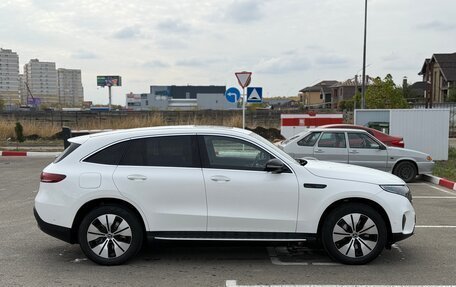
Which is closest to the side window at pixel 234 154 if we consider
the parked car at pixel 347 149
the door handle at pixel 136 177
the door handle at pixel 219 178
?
the door handle at pixel 219 178

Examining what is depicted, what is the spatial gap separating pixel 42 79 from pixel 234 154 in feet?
588

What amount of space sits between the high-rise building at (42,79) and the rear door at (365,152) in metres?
169

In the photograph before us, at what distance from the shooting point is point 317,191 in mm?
4914

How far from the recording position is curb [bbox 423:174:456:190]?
10.6m

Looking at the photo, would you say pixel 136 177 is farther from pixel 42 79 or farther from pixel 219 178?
pixel 42 79

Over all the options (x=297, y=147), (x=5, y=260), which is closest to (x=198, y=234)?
(x=5, y=260)

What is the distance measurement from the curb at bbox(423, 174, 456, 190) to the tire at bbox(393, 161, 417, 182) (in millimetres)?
607

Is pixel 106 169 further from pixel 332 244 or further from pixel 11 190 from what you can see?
pixel 11 190

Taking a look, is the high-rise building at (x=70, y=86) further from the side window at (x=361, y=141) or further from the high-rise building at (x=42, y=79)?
the side window at (x=361, y=141)

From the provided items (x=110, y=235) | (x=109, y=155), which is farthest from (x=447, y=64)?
(x=110, y=235)

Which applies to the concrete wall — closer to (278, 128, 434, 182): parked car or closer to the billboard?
the billboard

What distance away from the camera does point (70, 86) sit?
18888 centimetres

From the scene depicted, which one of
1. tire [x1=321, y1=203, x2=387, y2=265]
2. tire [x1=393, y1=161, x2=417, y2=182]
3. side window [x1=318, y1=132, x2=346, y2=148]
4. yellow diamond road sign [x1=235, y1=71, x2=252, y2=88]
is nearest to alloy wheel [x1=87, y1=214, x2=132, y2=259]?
tire [x1=321, y1=203, x2=387, y2=265]

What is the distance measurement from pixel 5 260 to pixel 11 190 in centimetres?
544
